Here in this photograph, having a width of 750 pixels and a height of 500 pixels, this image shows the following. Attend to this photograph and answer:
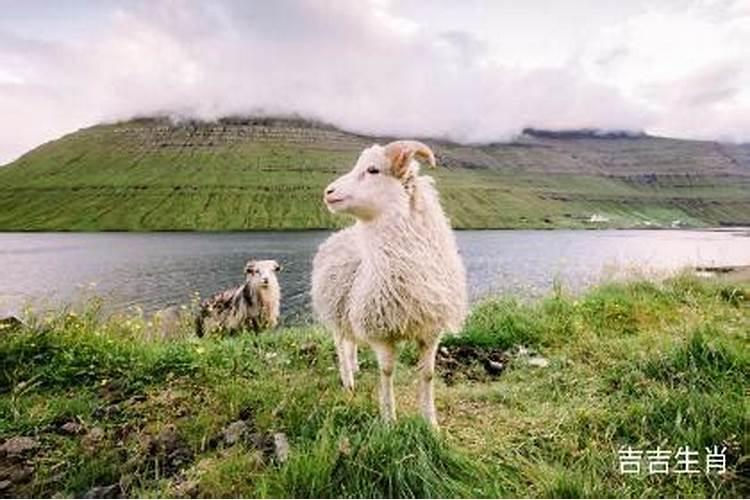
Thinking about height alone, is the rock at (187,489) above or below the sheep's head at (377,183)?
below

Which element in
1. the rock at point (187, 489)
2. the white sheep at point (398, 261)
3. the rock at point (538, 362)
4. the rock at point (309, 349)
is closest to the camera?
the rock at point (187, 489)

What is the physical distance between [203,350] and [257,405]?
233 centimetres

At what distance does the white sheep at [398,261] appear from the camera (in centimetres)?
713

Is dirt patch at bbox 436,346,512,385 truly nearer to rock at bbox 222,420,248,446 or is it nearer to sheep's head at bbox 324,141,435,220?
sheep's head at bbox 324,141,435,220

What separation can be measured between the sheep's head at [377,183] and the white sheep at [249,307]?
9.08m

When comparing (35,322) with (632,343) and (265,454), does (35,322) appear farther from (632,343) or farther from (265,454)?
(632,343)

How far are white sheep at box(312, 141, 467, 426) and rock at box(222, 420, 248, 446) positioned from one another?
1494mm

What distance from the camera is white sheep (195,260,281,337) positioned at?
15773mm

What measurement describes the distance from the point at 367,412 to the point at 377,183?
246 centimetres

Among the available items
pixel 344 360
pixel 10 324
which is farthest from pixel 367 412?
pixel 10 324

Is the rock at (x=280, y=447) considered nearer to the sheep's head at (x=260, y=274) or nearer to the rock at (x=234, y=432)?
the rock at (x=234, y=432)

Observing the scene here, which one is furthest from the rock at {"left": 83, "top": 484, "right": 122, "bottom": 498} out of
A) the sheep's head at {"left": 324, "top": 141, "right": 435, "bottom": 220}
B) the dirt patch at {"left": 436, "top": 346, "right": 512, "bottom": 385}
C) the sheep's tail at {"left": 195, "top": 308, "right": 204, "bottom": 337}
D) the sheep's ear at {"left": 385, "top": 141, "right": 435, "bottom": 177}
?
the sheep's tail at {"left": 195, "top": 308, "right": 204, "bottom": 337}

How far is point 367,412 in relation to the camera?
22.0 ft

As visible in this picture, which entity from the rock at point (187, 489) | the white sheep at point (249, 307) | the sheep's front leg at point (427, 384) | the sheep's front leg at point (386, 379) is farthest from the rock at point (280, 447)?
the white sheep at point (249, 307)
